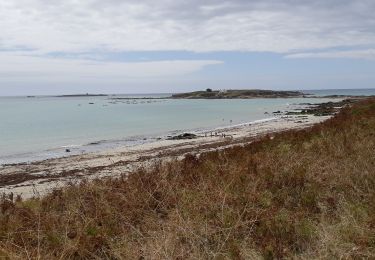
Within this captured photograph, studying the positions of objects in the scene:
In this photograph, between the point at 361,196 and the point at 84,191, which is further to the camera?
the point at 84,191

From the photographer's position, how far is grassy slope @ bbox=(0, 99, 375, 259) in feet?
15.4

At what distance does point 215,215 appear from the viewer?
5.69 metres

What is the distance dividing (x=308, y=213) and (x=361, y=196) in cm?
91

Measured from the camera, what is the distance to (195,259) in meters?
4.46

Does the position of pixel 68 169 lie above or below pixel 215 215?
below

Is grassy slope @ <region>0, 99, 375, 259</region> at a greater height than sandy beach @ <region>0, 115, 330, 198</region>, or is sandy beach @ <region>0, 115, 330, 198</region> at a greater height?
grassy slope @ <region>0, 99, 375, 259</region>

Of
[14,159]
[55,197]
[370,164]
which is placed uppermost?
→ [370,164]

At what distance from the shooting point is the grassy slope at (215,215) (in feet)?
15.4

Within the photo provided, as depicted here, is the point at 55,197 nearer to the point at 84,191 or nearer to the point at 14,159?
the point at 84,191

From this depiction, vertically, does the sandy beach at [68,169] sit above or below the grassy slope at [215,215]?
below

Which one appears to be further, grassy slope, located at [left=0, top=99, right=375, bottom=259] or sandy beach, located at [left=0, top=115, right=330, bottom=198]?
sandy beach, located at [left=0, top=115, right=330, bottom=198]

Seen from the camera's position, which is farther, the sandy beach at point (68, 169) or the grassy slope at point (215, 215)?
the sandy beach at point (68, 169)

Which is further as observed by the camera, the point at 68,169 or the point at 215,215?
the point at 68,169

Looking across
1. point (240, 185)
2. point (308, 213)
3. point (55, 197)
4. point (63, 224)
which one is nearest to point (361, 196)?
point (308, 213)
